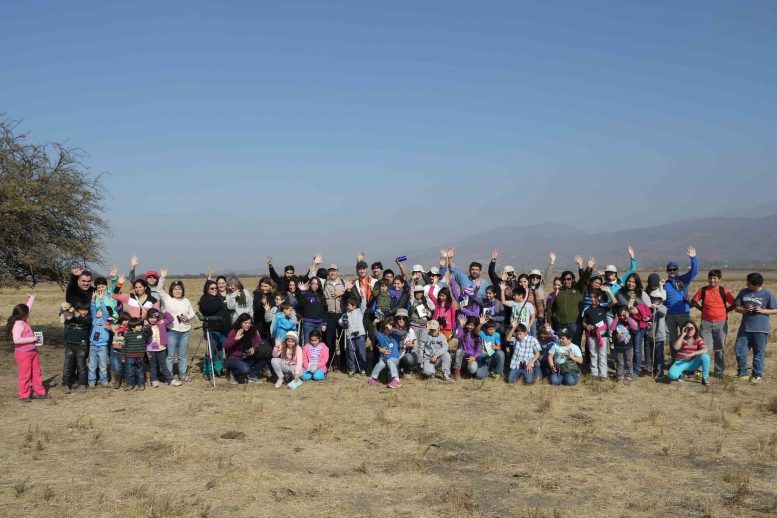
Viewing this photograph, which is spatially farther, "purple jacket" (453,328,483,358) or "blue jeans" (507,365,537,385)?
"purple jacket" (453,328,483,358)

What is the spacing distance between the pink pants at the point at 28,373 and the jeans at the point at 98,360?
96cm

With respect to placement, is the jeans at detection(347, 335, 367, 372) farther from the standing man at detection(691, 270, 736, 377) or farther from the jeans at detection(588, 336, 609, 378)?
the standing man at detection(691, 270, 736, 377)

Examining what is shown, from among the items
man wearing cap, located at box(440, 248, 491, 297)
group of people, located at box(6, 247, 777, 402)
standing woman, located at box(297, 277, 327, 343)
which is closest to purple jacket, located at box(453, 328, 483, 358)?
group of people, located at box(6, 247, 777, 402)

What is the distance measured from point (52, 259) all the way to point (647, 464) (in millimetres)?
14292

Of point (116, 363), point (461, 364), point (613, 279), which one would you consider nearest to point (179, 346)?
point (116, 363)

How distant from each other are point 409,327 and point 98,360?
624cm

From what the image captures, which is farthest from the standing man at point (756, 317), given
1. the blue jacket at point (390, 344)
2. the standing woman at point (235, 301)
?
the standing woman at point (235, 301)

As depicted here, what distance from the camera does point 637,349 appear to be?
39.1ft

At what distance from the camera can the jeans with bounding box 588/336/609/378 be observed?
1177 cm

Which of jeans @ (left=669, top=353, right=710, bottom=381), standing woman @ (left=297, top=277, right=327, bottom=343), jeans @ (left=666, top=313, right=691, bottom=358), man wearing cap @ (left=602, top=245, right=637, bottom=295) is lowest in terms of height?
jeans @ (left=669, top=353, right=710, bottom=381)

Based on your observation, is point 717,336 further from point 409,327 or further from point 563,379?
point 409,327

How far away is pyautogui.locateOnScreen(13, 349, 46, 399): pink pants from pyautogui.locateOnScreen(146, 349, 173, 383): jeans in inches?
73.2

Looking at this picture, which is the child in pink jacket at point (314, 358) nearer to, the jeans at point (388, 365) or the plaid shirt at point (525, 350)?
the jeans at point (388, 365)

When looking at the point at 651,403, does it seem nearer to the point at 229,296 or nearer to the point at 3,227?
the point at 229,296
